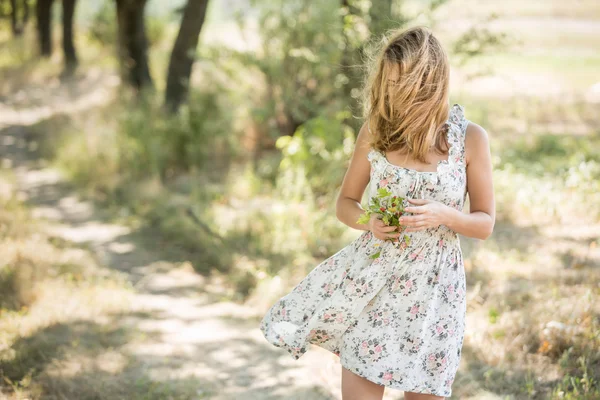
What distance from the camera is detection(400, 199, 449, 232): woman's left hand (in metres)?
2.31

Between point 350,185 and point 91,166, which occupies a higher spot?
point 350,185

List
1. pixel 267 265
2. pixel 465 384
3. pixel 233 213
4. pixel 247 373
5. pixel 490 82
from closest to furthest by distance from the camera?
pixel 465 384 < pixel 247 373 < pixel 267 265 < pixel 233 213 < pixel 490 82

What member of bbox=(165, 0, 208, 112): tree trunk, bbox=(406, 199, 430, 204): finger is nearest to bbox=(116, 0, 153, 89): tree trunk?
bbox=(165, 0, 208, 112): tree trunk

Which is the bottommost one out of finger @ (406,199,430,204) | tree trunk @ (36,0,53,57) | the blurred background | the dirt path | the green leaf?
the dirt path

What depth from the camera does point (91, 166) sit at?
8.41 m

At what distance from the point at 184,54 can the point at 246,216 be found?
407 cm

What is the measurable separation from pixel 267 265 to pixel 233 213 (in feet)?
4.09

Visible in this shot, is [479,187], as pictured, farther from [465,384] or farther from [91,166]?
[91,166]

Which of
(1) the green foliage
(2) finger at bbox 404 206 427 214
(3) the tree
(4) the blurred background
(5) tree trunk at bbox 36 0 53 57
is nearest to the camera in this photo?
(2) finger at bbox 404 206 427 214

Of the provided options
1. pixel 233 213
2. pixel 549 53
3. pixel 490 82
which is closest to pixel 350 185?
pixel 233 213

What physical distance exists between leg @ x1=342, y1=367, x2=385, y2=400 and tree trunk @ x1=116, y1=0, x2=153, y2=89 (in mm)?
8938

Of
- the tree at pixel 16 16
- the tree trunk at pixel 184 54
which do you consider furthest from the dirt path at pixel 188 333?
the tree at pixel 16 16

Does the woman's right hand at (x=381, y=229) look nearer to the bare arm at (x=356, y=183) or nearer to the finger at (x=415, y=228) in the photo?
the finger at (x=415, y=228)

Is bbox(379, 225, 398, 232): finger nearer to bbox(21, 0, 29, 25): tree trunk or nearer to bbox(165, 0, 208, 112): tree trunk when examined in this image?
bbox(165, 0, 208, 112): tree trunk
